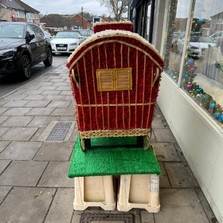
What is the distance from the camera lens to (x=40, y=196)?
2.18 meters

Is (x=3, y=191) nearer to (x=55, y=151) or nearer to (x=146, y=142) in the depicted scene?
(x=55, y=151)

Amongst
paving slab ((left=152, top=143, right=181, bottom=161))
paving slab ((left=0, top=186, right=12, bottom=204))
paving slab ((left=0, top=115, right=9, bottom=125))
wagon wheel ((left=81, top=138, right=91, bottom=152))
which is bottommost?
paving slab ((left=0, top=115, right=9, bottom=125))

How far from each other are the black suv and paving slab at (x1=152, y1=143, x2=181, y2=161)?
15.6 feet

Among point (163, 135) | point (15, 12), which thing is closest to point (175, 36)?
point (163, 135)

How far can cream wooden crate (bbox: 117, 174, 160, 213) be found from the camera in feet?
6.43

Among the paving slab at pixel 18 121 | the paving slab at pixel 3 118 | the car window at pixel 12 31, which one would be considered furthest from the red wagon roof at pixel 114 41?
the car window at pixel 12 31

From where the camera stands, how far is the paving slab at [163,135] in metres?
3.23

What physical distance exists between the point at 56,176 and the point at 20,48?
4.99 metres

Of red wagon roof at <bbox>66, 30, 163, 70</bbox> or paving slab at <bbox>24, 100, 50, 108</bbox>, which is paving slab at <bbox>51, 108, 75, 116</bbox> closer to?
paving slab at <bbox>24, 100, 50, 108</bbox>

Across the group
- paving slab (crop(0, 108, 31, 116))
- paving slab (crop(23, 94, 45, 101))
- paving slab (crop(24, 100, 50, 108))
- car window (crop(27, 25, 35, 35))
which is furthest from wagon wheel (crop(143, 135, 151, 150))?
car window (crop(27, 25, 35, 35))

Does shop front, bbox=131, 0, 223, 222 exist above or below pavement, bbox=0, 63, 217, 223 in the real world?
above

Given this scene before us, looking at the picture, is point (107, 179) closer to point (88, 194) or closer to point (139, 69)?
point (88, 194)

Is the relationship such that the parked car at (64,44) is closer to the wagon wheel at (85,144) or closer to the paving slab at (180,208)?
the wagon wheel at (85,144)

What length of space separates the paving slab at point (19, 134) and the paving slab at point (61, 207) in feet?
4.32
